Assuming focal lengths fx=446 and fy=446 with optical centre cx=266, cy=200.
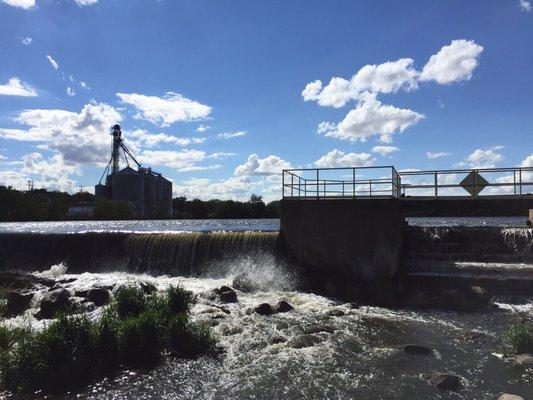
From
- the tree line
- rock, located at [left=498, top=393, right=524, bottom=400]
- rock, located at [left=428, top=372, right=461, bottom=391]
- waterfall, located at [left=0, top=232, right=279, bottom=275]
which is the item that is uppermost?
the tree line

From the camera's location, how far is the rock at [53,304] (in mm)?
14723

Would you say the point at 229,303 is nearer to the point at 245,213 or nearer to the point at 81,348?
the point at 81,348

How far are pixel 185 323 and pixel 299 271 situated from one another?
9483 mm

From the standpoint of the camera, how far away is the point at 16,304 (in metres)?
15.5

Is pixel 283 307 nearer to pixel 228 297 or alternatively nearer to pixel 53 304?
pixel 228 297

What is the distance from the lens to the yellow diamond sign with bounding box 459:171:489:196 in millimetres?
20797

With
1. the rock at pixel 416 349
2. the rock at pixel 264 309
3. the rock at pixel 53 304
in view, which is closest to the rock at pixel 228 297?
the rock at pixel 264 309

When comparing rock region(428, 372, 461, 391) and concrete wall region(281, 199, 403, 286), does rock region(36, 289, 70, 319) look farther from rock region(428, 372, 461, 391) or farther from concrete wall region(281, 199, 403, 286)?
rock region(428, 372, 461, 391)

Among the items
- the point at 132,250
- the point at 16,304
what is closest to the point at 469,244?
the point at 132,250

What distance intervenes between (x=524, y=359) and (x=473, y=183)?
12.4 m

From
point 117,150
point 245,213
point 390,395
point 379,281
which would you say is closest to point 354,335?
point 390,395

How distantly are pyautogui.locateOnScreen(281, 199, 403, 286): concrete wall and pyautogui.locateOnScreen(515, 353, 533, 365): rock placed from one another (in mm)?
8391

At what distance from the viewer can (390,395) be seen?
8.69 metres

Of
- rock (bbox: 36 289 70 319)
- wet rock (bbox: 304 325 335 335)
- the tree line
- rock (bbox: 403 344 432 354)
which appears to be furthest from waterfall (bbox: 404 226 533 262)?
the tree line
